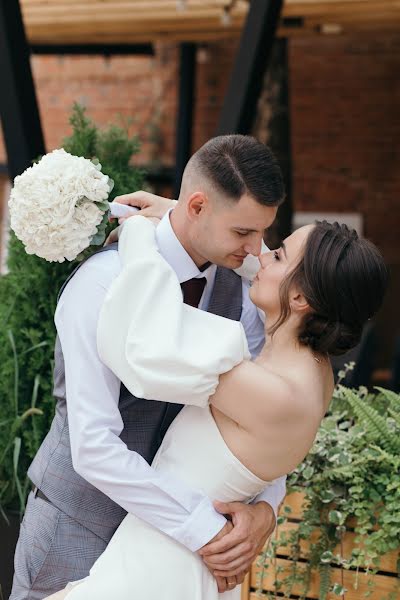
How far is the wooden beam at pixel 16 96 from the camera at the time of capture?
12.3ft

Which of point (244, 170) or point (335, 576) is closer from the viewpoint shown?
point (244, 170)

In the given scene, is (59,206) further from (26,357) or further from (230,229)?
(26,357)

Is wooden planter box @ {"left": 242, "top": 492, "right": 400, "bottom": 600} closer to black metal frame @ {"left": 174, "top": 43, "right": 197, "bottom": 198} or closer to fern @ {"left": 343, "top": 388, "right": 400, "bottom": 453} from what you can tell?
fern @ {"left": 343, "top": 388, "right": 400, "bottom": 453}

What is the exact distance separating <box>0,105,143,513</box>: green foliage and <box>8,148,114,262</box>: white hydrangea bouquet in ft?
3.36

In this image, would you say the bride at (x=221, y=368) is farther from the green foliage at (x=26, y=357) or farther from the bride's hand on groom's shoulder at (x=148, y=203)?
the green foliage at (x=26, y=357)

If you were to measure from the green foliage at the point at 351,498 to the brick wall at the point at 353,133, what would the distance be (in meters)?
5.02

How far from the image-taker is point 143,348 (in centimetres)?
175

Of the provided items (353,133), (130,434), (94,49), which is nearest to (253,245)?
(130,434)

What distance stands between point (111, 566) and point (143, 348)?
1.73 feet

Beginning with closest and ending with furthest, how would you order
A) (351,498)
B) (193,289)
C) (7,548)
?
(193,289)
(351,498)
(7,548)

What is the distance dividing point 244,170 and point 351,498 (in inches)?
45.1

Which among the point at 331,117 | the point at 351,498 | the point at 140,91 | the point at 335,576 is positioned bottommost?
the point at 331,117

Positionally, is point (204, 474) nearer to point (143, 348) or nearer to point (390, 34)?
point (143, 348)

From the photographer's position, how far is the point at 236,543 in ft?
6.31
